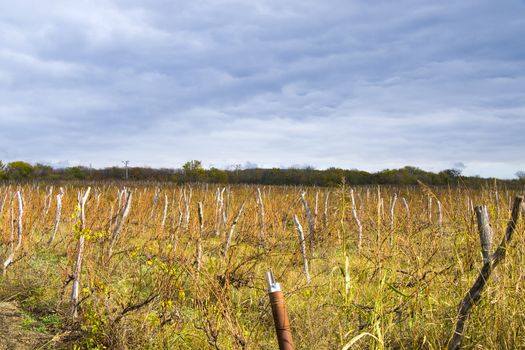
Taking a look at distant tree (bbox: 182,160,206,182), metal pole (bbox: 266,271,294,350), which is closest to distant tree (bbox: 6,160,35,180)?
distant tree (bbox: 182,160,206,182)

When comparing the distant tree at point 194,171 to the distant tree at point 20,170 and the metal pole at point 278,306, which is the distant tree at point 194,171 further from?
the metal pole at point 278,306

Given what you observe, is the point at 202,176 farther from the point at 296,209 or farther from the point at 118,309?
the point at 118,309

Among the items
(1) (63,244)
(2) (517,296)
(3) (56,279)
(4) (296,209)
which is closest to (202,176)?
(4) (296,209)

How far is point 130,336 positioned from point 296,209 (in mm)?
9029

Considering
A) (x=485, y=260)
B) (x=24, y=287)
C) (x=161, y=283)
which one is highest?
(x=485, y=260)

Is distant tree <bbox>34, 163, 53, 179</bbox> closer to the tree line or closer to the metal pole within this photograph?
the tree line

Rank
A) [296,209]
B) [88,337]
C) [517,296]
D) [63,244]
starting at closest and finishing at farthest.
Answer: [517,296] < [88,337] < [63,244] < [296,209]

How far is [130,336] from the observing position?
364cm

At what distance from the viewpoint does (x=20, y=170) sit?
4488cm

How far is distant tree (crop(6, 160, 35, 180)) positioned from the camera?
4318 cm

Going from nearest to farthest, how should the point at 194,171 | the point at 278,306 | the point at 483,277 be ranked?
the point at 278,306 → the point at 483,277 → the point at 194,171

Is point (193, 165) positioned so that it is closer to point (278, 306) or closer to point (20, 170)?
point (20, 170)

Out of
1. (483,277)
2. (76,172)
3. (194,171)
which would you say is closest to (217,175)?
(194,171)

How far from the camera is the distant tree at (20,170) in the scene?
142 ft
